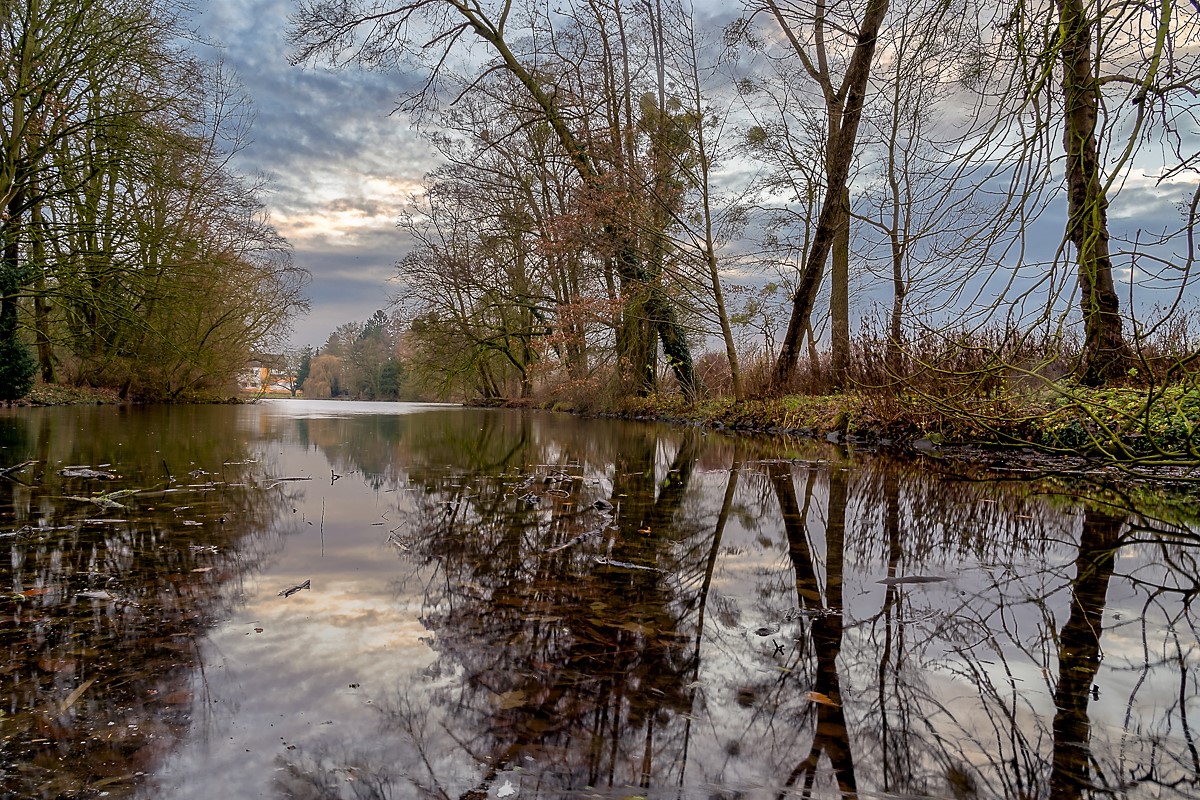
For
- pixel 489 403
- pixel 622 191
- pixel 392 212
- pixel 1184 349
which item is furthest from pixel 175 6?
pixel 489 403

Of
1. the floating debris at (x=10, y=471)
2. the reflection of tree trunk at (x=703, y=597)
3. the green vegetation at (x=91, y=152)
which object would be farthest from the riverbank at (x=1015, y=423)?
the green vegetation at (x=91, y=152)

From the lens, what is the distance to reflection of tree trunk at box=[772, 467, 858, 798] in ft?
4.04

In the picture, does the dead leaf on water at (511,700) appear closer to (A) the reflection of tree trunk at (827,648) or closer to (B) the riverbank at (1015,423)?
(A) the reflection of tree trunk at (827,648)

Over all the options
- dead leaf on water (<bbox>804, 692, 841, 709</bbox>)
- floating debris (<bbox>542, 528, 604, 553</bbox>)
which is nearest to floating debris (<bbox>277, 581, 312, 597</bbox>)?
floating debris (<bbox>542, 528, 604, 553</bbox>)

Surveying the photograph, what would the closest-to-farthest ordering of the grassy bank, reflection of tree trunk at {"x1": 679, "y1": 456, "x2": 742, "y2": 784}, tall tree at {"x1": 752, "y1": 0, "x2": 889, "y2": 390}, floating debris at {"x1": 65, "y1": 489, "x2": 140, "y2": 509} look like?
reflection of tree trunk at {"x1": 679, "y1": 456, "x2": 742, "y2": 784} < floating debris at {"x1": 65, "y1": 489, "x2": 140, "y2": 509} < the grassy bank < tall tree at {"x1": 752, "y1": 0, "x2": 889, "y2": 390}

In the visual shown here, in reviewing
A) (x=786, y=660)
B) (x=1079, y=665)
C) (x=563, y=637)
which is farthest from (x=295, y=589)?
(x=1079, y=665)

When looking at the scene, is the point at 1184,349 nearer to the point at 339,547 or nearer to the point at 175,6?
the point at 339,547

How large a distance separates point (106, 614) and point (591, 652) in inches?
57.1

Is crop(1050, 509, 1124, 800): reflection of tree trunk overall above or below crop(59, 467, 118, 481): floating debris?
below

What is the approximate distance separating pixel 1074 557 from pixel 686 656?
2.08 m

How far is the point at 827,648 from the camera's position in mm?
1790

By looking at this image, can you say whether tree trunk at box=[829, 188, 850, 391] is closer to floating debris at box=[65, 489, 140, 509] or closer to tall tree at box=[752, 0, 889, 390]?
tall tree at box=[752, 0, 889, 390]

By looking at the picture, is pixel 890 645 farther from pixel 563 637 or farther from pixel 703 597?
pixel 563 637

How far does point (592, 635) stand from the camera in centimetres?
185
